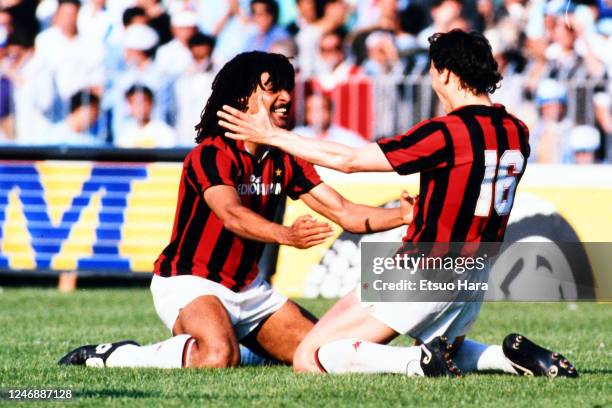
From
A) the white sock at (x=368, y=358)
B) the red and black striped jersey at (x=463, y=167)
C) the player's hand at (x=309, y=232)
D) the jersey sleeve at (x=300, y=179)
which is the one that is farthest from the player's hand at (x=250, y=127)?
the jersey sleeve at (x=300, y=179)

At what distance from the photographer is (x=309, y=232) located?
19.9ft

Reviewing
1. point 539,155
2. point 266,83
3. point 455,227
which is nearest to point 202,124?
point 266,83

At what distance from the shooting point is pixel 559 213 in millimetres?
11102

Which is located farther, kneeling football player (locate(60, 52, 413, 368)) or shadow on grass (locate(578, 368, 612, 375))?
kneeling football player (locate(60, 52, 413, 368))

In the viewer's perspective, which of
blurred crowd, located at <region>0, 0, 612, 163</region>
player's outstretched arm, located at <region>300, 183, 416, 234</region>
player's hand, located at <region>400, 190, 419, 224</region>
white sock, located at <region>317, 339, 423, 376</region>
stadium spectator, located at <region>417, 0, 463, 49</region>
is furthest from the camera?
stadium spectator, located at <region>417, 0, 463, 49</region>

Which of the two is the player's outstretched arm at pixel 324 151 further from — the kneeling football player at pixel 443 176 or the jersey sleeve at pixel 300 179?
the jersey sleeve at pixel 300 179

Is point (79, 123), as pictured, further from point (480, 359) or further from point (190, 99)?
point (480, 359)

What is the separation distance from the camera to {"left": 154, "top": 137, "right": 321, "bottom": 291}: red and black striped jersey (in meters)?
7.09

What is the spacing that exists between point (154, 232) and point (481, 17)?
421 cm

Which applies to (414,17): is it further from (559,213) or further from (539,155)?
(559,213)

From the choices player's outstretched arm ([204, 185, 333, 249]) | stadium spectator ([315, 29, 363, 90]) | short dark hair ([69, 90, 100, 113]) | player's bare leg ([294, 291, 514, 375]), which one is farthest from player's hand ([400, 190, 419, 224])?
short dark hair ([69, 90, 100, 113])

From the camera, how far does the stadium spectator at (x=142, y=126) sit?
12.9 m

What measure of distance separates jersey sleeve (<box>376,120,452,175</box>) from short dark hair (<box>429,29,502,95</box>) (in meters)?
0.29

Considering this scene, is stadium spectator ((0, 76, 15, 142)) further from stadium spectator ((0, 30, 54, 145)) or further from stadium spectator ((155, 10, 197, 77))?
stadium spectator ((155, 10, 197, 77))
